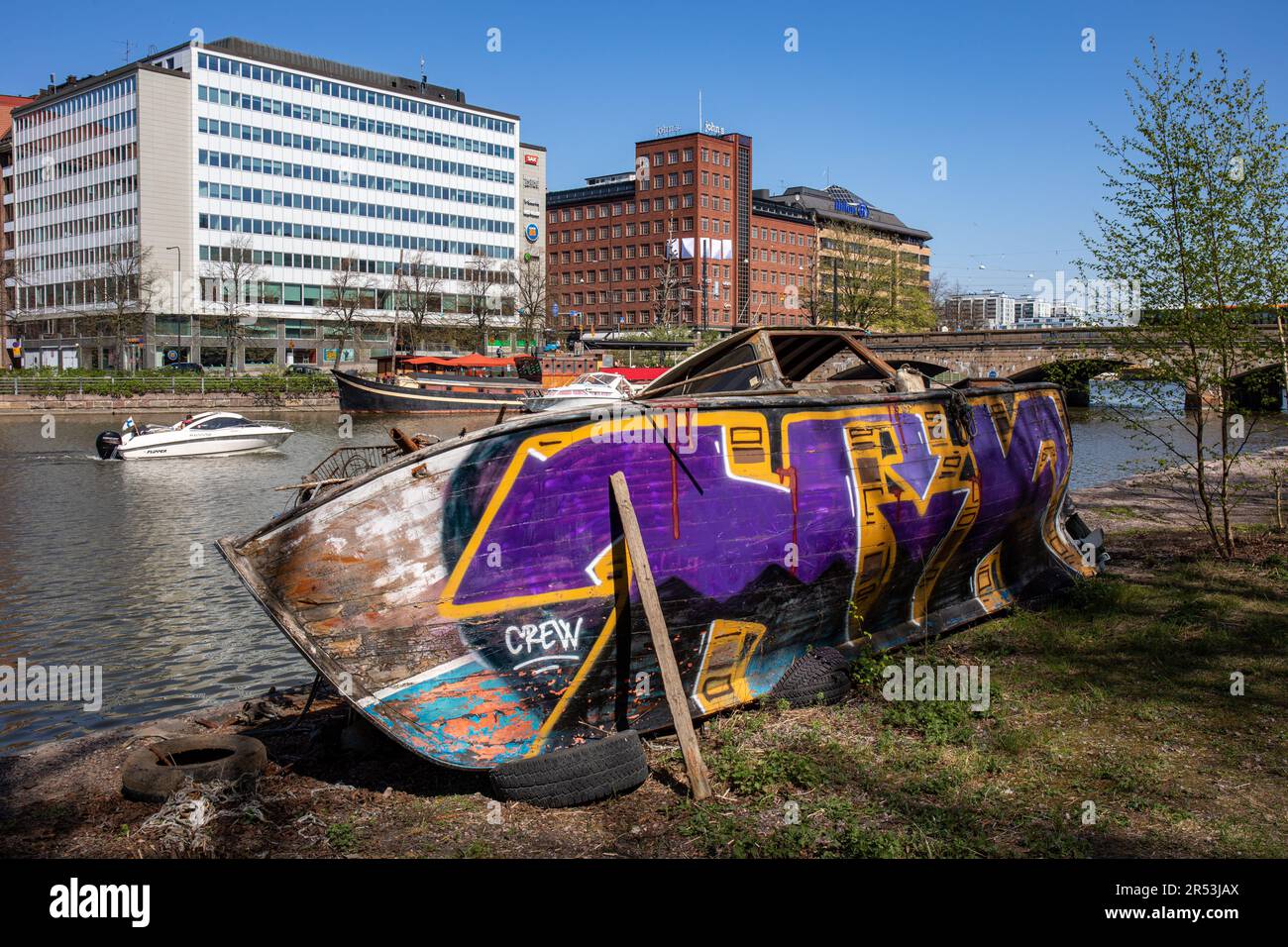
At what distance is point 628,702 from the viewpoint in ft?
24.4

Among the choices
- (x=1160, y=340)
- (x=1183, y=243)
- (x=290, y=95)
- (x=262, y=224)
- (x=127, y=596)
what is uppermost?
(x=290, y=95)

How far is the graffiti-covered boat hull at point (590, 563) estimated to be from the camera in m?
6.55

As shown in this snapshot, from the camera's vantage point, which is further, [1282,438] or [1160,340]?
[1282,438]

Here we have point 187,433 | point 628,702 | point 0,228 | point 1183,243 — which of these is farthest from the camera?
point 0,228

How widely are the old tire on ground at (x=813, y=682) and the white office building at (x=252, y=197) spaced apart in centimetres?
8705

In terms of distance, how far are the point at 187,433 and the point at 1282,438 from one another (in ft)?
138

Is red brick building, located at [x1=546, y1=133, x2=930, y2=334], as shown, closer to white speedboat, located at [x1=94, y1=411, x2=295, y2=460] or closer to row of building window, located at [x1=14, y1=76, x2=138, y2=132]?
row of building window, located at [x1=14, y1=76, x2=138, y2=132]

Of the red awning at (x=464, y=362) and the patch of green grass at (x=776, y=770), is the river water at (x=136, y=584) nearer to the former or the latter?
the patch of green grass at (x=776, y=770)

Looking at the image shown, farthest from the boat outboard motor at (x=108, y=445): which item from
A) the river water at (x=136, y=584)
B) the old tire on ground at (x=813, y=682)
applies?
the old tire on ground at (x=813, y=682)

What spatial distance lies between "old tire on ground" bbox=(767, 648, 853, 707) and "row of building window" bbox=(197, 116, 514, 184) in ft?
308

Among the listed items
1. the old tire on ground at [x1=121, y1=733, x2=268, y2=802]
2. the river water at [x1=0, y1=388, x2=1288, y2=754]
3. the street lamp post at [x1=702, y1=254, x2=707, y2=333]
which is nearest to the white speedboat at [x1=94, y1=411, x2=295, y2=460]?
the river water at [x1=0, y1=388, x2=1288, y2=754]
